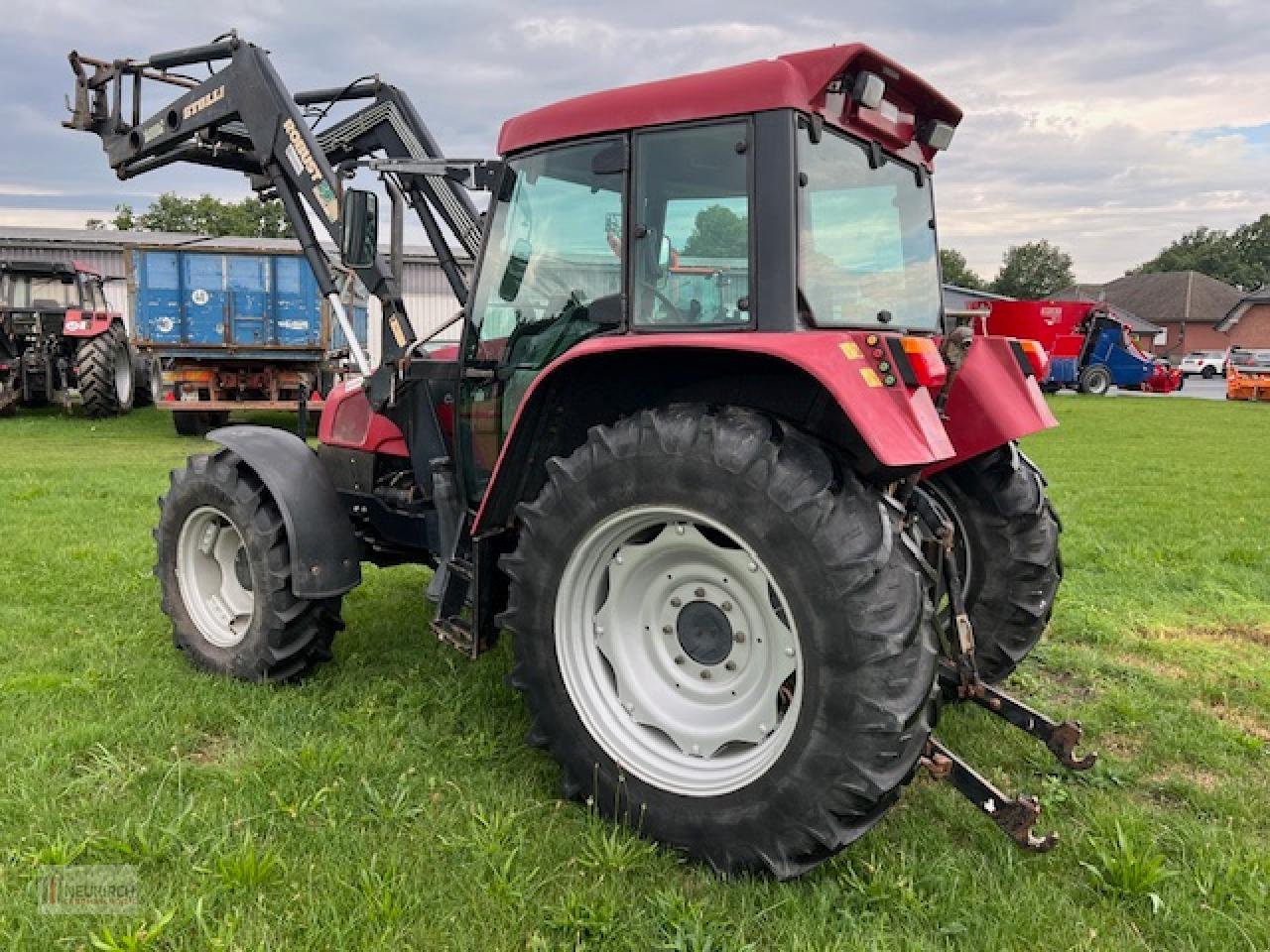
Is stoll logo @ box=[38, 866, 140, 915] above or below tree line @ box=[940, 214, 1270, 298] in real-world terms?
below

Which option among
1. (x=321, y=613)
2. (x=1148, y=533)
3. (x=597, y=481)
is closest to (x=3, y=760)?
(x=321, y=613)

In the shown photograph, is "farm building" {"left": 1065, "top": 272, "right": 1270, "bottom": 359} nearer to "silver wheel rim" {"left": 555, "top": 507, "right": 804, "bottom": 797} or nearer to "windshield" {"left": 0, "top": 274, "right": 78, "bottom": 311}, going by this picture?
"windshield" {"left": 0, "top": 274, "right": 78, "bottom": 311}

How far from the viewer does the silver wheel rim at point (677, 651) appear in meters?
2.72

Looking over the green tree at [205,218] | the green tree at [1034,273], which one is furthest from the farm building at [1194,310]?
the green tree at [205,218]

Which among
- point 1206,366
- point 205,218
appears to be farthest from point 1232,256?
point 205,218

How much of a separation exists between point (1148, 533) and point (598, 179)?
611cm

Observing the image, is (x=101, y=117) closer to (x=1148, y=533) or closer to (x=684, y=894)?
(x=684, y=894)

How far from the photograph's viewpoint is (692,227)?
2887 mm

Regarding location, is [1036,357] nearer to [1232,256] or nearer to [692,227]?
[692,227]

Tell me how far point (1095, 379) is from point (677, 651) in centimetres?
2876

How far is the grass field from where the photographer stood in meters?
2.40

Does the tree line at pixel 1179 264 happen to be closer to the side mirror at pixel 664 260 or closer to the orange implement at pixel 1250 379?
the orange implement at pixel 1250 379

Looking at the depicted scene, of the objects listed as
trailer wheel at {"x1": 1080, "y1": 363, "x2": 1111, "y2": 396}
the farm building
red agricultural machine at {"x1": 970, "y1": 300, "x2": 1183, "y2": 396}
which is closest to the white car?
the farm building

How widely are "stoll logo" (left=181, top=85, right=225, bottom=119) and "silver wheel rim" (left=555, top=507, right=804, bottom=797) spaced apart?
304 cm
